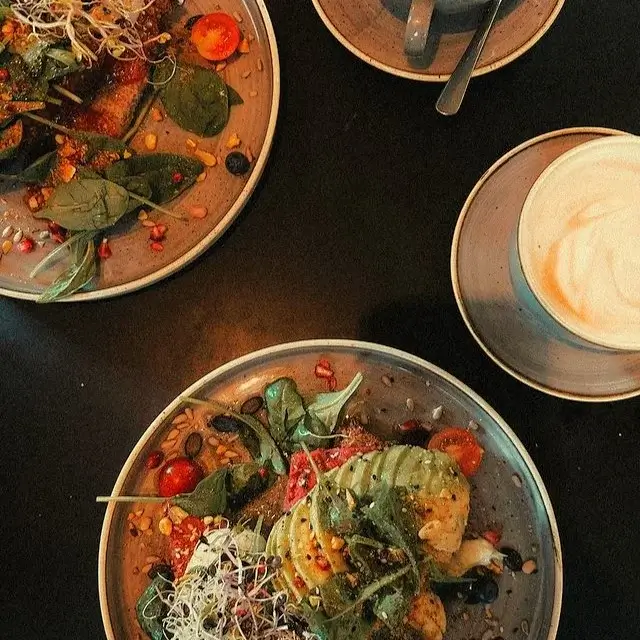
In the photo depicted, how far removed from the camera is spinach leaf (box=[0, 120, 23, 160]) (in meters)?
1.13

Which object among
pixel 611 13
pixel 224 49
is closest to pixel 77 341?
pixel 224 49

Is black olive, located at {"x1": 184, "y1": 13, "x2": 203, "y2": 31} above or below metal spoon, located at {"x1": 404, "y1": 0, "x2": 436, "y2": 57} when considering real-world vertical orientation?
below

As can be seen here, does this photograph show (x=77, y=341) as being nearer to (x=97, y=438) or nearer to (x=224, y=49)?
(x=97, y=438)

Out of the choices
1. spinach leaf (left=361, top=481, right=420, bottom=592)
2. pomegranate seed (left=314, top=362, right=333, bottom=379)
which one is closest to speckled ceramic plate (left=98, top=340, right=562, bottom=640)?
pomegranate seed (left=314, top=362, right=333, bottom=379)

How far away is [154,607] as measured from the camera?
1100 millimetres

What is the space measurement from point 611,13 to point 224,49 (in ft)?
2.27

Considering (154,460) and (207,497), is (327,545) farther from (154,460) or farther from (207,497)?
(154,460)

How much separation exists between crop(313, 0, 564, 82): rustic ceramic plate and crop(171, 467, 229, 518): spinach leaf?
0.72 metres

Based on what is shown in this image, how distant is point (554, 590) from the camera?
107 centimetres

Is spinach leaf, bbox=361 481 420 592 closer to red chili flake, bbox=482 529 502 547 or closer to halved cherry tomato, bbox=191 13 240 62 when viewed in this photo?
red chili flake, bbox=482 529 502 547

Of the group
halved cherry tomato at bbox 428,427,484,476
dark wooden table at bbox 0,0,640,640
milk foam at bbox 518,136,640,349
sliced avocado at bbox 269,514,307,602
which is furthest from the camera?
dark wooden table at bbox 0,0,640,640

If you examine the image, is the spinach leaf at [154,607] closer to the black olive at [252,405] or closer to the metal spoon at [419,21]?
the black olive at [252,405]

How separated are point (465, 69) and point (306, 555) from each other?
0.79 meters

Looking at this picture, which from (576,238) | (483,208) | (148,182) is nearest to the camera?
(576,238)
